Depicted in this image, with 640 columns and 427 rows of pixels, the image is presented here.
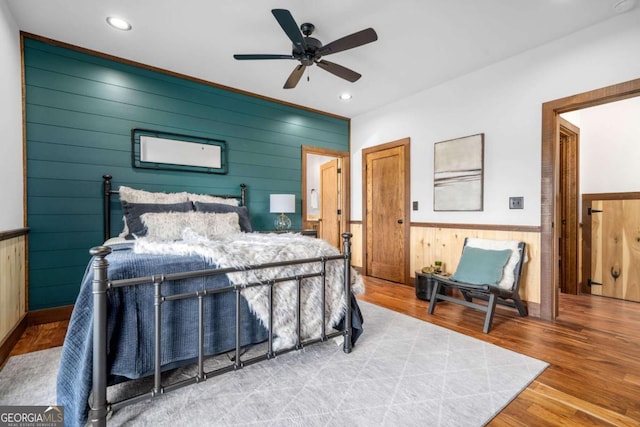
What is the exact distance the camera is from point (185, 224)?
2.86m

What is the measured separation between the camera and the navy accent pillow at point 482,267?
9.64 ft

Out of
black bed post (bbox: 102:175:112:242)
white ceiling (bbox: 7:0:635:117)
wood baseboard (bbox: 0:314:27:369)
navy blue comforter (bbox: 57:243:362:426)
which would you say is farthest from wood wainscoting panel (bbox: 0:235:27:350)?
white ceiling (bbox: 7:0:635:117)

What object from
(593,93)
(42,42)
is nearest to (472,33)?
(593,93)

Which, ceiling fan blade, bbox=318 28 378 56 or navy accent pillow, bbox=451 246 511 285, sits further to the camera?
navy accent pillow, bbox=451 246 511 285

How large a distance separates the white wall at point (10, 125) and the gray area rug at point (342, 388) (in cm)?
116

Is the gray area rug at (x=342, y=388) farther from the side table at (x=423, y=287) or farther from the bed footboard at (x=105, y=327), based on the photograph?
the side table at (x=423, y=287)

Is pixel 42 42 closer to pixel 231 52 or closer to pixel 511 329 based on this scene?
pixel 231 52

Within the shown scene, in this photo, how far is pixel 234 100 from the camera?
402 cm

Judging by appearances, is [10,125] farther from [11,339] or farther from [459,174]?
[459,174]

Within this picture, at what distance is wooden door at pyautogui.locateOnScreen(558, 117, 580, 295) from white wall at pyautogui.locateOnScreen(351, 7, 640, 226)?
1.93 ft

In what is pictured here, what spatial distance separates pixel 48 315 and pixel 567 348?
4.49 metres

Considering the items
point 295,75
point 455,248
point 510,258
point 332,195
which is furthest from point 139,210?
point 510,258

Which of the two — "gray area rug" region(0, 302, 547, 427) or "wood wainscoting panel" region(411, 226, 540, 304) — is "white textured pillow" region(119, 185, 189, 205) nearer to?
"gray area rug" region(0, 302, 547, 427)

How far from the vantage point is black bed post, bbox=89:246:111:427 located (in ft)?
4.19
